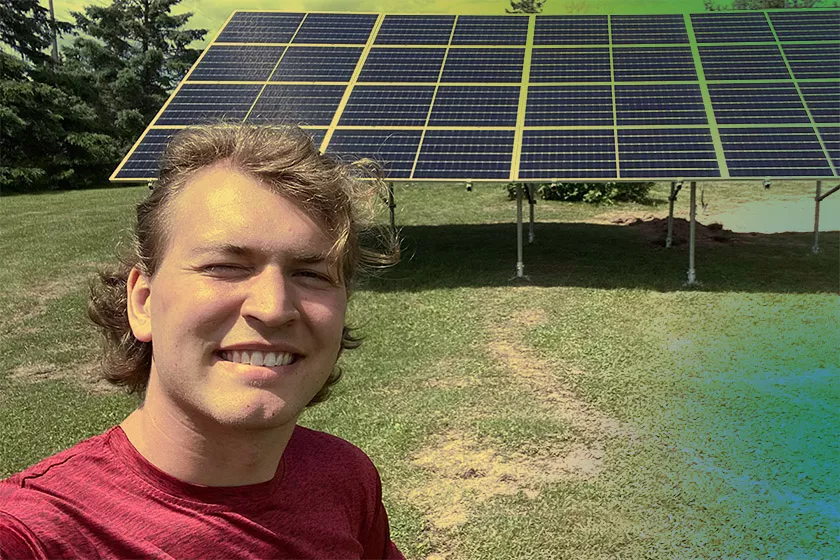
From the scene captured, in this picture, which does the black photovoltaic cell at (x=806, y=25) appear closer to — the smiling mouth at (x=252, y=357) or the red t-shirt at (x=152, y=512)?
the red t-shirt at (x=152, y=512)

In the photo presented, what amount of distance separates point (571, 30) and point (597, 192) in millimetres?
6084

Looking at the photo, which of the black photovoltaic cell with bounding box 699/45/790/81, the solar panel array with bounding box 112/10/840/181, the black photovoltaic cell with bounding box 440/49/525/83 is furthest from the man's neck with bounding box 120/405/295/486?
the black photovoltaic cell with bounding box 699/45/790/81

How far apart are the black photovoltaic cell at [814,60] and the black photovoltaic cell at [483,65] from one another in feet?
16.4

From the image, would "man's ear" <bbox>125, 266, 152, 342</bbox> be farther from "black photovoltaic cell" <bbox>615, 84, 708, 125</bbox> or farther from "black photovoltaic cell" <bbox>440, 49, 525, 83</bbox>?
"black photovoltaic cell" <bbox>440, 49, 525, 83</bbox>

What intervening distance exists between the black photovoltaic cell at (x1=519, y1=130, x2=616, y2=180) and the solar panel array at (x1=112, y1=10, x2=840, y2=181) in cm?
3

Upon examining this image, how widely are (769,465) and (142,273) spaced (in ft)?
19.3

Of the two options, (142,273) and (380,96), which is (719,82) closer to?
(380,96)

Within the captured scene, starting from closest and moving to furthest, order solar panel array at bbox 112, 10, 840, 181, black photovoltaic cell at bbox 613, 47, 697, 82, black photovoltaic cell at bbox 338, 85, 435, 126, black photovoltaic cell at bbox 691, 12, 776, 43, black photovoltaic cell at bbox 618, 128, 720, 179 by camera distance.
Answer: black photovoltaic cell at bbox 618, 128, 720, 179
solar panel array at bbox 112, 10, 840, 181
black photovoltaic cell at bbox 338, 85, 435, 126
black photovoltaic cell at bbox 613, 47, 697, 82
black photovoltaic cell at bbox 691, 12, 776, 43

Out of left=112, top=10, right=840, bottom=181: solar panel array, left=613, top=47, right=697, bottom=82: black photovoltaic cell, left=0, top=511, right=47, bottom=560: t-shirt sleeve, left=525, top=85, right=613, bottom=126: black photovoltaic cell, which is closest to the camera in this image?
left=0, top=511, right=47, bottom=560: t-shirt sleeve

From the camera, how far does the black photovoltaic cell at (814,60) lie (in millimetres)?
12633

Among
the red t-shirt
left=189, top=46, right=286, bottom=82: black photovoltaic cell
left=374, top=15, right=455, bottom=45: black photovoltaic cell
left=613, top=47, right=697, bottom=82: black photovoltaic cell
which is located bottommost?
left=613, top=47, right=697, bottom=82: black photovoltaic cell

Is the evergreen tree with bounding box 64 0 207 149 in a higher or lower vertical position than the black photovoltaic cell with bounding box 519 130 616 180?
lower

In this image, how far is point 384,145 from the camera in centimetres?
1158

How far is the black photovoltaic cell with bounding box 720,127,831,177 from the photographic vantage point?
10477mm
